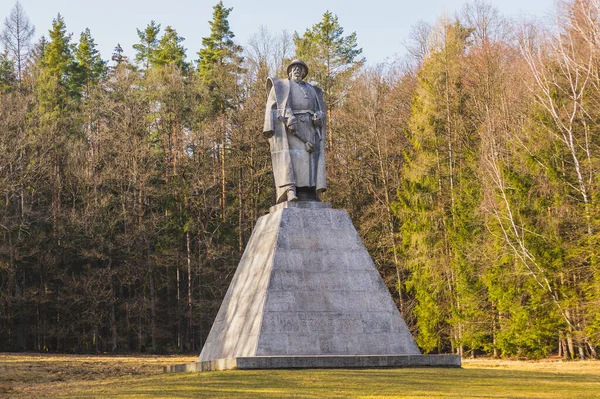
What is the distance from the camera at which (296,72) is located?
1648cm

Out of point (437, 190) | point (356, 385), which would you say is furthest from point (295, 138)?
point (437, 190)

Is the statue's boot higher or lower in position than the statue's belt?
lower

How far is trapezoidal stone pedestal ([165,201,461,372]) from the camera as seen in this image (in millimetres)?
13727

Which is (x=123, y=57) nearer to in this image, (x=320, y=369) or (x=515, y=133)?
(x=515, y=133)

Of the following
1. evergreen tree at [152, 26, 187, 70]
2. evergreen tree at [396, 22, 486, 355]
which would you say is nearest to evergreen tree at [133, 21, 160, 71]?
evergreen tree at [152, 26, 187, 70]

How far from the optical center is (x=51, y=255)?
32.1 metres

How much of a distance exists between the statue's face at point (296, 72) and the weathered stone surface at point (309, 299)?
253 centimetres

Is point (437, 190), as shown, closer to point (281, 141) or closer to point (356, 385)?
point (281, 141)

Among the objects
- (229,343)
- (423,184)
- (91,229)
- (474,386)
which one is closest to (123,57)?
(91,229)

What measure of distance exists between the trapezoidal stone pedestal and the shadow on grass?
50.6 inches

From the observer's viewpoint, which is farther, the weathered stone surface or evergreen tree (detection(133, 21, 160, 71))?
evergreen tree (detection(133, 21, 160, 71))

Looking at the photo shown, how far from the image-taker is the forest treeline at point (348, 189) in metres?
24.9

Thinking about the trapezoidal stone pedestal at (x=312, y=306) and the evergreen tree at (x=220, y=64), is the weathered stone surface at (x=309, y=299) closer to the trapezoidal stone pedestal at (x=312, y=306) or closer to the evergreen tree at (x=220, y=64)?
the trapezoidal stone pedestal at (x=312, y=306)

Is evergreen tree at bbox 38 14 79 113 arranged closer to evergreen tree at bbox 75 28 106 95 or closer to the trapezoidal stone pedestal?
evergreen tree at bbox 75 28 106 95
